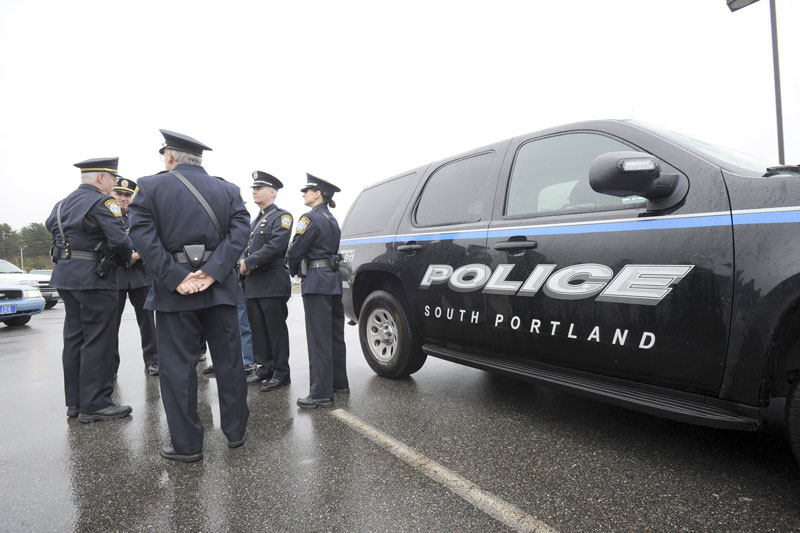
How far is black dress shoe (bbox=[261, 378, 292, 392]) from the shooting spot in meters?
3.99

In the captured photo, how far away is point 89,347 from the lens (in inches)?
131

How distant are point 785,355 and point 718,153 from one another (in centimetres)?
110

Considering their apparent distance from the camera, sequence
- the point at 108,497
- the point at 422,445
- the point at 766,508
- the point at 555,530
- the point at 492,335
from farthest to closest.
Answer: the point at 492,335 → the point at 422,445 → the point at 108,497 → the point at 766,508 → the point at 555,530

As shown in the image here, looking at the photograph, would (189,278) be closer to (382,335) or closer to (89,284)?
(89,284)

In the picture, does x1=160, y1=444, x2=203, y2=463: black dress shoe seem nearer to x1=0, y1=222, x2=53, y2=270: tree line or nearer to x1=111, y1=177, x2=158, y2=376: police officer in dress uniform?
x1=111, y1=177, x2=158, y2=376: police officer in dress uniform

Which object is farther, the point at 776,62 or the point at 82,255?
the point at 776,62

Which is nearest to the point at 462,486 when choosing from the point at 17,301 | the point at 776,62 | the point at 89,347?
the point at 89,347

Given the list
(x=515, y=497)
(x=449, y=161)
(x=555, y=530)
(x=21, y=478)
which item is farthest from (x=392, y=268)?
(x=21, y=478)

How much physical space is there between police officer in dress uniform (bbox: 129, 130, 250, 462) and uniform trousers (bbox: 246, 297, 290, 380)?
130cm

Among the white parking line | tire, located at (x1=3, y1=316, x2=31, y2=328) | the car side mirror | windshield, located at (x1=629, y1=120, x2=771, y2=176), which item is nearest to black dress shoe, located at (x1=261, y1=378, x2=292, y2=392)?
the white parking line

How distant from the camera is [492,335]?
2.84m

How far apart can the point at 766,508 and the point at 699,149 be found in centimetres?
171

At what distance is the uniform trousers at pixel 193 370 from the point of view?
2.54 meters

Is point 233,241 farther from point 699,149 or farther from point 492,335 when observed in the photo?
point 699,149
